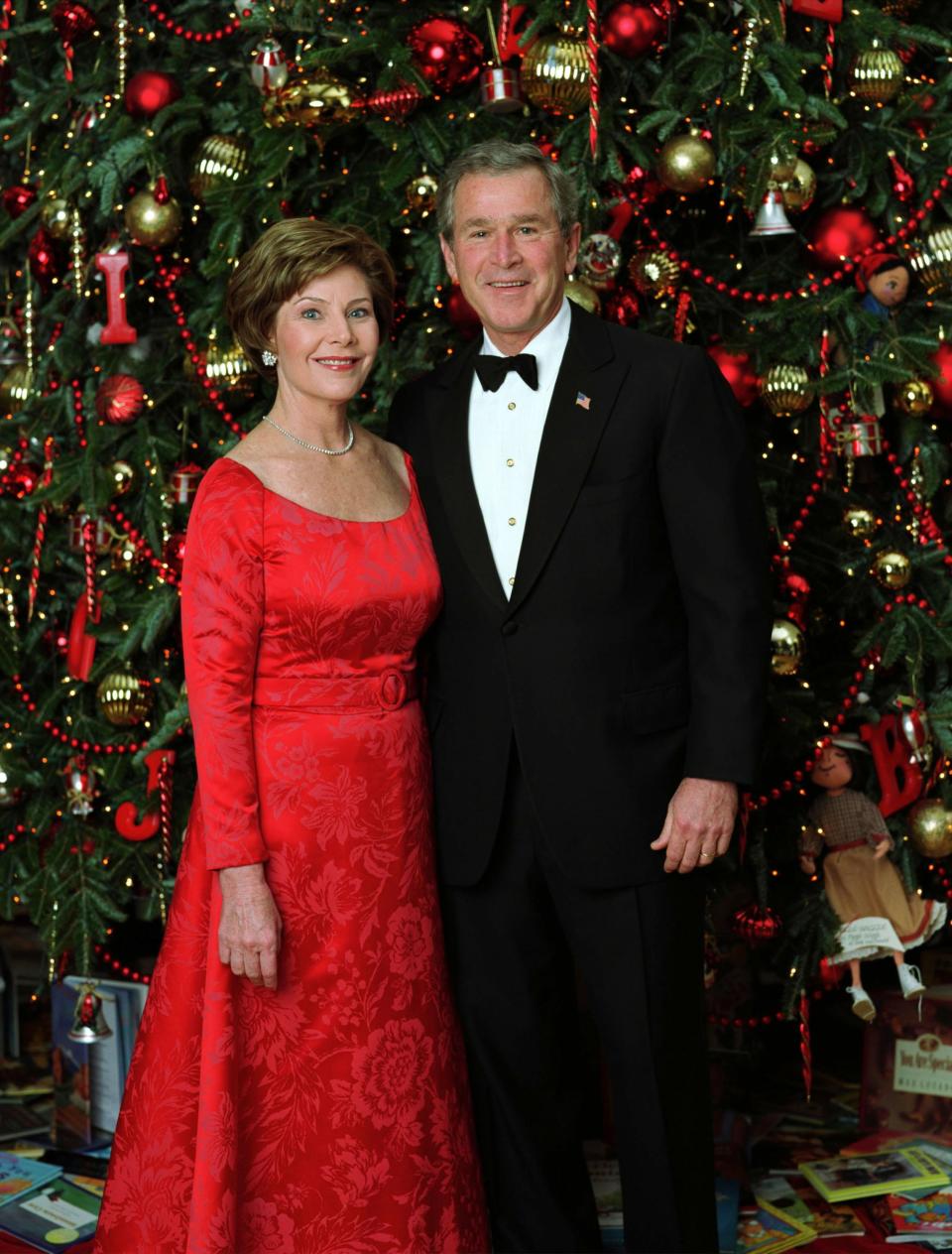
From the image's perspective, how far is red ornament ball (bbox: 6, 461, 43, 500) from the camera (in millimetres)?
3068

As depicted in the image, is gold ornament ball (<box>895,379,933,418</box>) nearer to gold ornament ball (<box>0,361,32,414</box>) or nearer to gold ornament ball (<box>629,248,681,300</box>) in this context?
gold ornament ball (<box>629,248,681,300</box>)

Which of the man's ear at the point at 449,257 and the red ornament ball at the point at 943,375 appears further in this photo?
the red ornament ball at the point at 943,375

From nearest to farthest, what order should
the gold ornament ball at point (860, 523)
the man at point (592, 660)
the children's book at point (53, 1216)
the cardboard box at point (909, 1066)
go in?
the man at point (592, 660), the children's book at point (53, 1216), the gold ornament ball at point (860, 523), the cardboard box at point (909, 1066)

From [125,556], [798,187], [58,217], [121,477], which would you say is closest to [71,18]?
[58,217]

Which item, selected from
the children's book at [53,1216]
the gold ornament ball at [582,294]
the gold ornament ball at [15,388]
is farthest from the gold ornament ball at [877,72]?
the children's book at [53,1216]

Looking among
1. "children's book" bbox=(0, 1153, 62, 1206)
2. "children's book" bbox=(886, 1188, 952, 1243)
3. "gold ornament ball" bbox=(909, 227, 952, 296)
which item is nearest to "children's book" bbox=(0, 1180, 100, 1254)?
"children's book" bbox=(0, 1153, 62, 1206)

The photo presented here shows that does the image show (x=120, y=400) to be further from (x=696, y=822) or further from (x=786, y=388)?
(x=696, y=822)

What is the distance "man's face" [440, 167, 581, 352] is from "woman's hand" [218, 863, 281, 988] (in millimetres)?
911

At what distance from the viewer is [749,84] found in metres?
2.74

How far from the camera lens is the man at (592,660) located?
2229 millimetres

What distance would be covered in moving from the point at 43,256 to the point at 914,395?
1.77 metres

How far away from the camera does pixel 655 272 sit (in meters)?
2.82

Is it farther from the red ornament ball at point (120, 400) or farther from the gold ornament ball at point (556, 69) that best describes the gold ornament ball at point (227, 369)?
the gold ornament ball at point (556, 69)

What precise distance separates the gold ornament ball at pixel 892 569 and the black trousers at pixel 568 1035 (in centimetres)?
85
